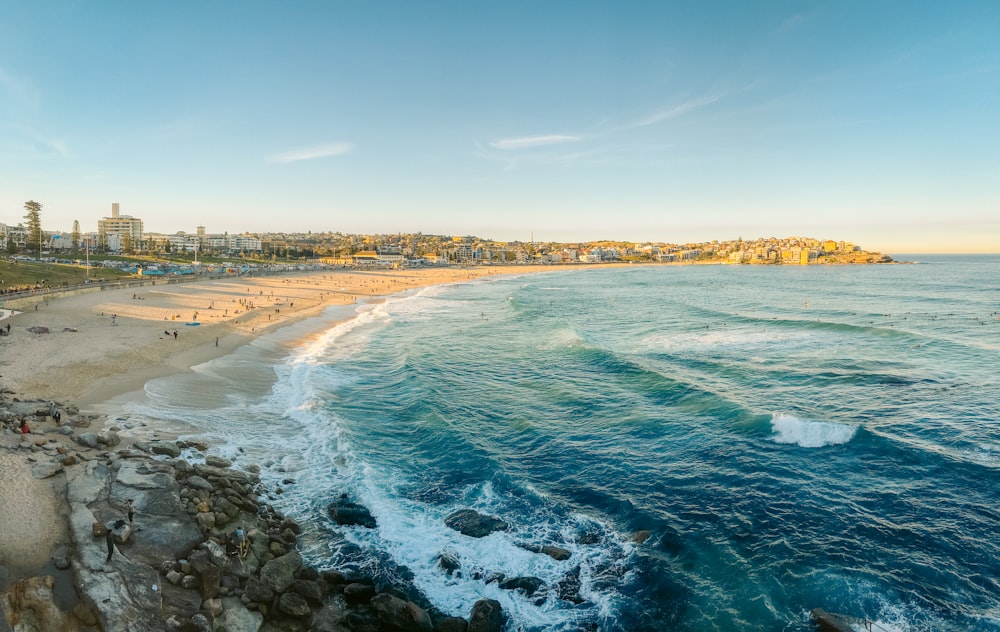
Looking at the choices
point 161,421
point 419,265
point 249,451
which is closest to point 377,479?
point 249,451

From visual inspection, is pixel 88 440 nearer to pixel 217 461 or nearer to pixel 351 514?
pixel 217 461

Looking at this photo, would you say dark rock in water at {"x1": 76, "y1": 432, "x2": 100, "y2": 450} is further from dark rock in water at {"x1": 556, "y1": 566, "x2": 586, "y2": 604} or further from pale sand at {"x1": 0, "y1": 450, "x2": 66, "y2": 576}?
dark rock in water at {"x1": 556, "y1": 566, "x2": 586, "y2": 604}

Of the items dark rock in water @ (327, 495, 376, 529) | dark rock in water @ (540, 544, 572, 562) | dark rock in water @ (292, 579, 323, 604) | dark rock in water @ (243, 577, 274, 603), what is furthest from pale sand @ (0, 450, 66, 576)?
dark rock in water @ (540, 544, 572, 562)

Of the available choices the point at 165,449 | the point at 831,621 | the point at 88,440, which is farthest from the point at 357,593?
the point at 88,440

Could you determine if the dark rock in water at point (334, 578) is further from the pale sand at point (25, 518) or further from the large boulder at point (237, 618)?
the pale sand at point (25, 518)

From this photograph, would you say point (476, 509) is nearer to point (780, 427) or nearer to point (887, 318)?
point (780, 427)

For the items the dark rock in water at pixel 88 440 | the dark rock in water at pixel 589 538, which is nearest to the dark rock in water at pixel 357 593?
the dark rock in water at pixel 589 538
